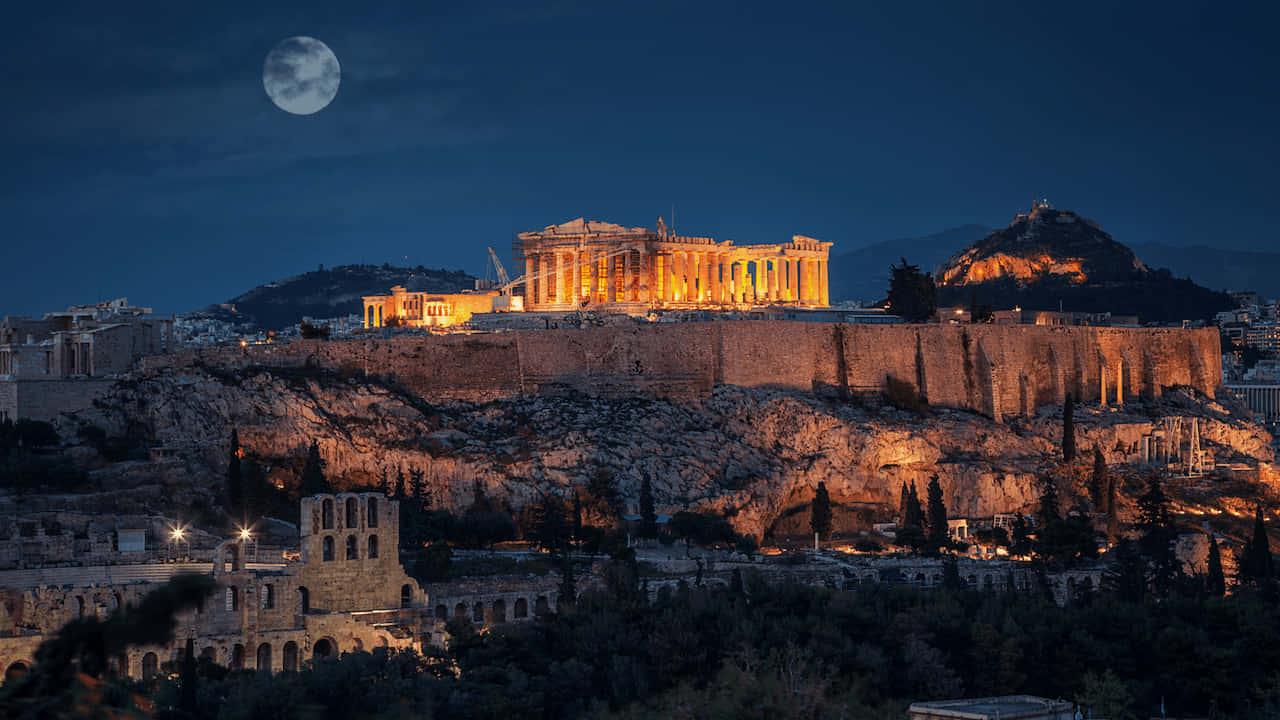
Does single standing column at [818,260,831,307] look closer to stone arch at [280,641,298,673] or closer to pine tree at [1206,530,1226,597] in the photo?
pine tree at [1206,530,1226,597]

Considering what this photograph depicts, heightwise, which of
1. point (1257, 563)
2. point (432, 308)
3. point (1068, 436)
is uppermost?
point (432, 308)

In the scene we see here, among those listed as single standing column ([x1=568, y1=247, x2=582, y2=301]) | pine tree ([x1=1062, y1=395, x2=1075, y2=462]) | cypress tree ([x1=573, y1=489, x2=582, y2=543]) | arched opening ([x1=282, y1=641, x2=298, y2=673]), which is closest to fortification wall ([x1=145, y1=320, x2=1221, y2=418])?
pine tree ([x1=1062, y1=395, x2=1075, y2=462])

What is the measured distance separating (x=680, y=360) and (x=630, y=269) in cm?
1367

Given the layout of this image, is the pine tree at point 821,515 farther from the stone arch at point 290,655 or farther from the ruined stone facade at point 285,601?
the stone arch at point 290,655

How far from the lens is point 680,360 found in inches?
2463

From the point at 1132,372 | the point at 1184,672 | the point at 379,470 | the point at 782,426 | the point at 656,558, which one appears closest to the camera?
the point at 1184,672

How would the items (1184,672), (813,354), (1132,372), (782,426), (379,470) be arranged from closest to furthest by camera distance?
(1184,672), (379,470), (782,426), (813,354), (1132,372)

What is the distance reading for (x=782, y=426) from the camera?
5947 cm

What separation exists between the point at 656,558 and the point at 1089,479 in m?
21.8

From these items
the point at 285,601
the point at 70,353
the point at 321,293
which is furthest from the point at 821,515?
the point at 321,293

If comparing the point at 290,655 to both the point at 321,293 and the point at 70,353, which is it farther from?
the point at 321,293

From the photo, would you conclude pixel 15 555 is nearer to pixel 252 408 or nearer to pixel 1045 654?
pixel 252 408

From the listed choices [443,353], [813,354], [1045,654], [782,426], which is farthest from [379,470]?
[1045,654]

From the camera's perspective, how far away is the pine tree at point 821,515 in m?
54.1
